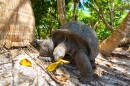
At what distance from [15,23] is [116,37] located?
2.50 metres

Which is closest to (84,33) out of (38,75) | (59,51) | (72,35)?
(72,35)

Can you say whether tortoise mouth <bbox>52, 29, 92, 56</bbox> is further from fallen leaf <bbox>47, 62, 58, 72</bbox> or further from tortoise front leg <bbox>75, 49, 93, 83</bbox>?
fallen leaf <bbox>47, 62, 58, 72</bbox>

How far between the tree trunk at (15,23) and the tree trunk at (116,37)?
6.84 ft

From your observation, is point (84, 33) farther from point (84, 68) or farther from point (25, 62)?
point (25, 62)

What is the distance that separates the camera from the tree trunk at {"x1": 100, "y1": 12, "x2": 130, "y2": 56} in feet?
15.7

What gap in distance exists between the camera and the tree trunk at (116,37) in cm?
478

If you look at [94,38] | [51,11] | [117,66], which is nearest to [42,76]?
[94,38]

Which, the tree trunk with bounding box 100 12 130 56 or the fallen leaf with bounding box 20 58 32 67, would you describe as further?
the tree trunk with bounding box 100 12 130 56

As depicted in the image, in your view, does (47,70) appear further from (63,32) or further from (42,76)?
(63,32)

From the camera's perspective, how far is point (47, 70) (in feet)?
10.2

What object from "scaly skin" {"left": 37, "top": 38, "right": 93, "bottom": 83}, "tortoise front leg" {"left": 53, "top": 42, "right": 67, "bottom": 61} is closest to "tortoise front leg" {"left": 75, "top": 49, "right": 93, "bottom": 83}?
"scaly skin" {"left": 37, "top": 38, "right": 93, "bottom": 83}

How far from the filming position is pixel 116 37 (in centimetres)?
511

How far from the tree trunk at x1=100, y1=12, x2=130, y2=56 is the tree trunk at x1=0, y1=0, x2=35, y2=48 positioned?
6.84 ft

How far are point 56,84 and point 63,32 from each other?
94 cm
